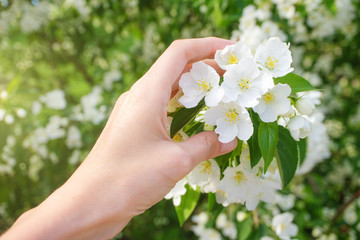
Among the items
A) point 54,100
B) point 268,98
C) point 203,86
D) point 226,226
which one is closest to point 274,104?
point 268,98

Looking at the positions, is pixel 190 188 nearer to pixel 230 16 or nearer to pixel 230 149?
pixel 230 149

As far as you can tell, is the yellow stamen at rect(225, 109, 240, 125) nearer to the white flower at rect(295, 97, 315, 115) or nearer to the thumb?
the thumb

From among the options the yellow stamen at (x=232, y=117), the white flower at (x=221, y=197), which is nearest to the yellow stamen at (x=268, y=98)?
the yellow stamen at (x=232, y=117)

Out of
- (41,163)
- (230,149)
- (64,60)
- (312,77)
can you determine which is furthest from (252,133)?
(64,60)

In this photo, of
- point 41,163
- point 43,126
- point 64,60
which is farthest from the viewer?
point 64,60

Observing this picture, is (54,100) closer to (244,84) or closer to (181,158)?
(181,158)
